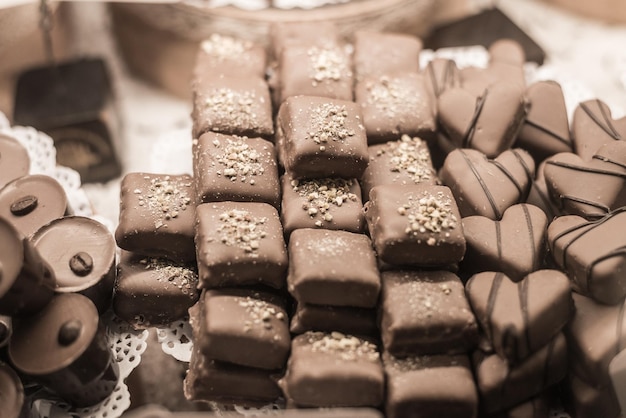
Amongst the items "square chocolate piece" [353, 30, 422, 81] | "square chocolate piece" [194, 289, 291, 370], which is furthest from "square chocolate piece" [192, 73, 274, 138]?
"square chocolate piece" [194, 289, 291, 370]

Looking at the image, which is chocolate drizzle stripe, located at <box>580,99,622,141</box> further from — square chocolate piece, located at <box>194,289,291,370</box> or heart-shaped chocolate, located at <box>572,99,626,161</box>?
square chocolate piece, located at <box>194,289,291,370</box>

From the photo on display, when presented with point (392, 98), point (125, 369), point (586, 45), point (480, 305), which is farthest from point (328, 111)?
point (586, 45)

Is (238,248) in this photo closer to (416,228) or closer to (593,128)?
(416,228)

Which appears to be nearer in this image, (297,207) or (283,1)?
(297,207)

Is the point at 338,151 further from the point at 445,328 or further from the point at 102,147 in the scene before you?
the point at 102,147

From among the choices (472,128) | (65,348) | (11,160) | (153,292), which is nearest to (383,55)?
(472,128)

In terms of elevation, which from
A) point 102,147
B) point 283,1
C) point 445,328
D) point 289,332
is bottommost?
point 102,147

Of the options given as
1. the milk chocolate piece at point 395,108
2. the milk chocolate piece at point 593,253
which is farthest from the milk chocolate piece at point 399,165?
the milk chocolate piece at point 593,253

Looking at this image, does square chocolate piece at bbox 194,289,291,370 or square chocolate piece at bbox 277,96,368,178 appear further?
square chocolate piece at bbox 277,96,368,178
